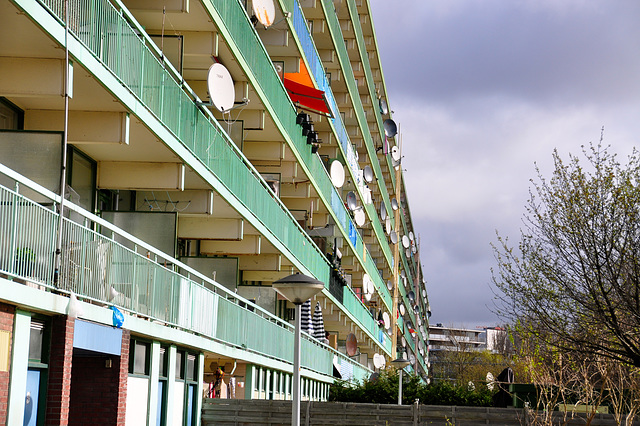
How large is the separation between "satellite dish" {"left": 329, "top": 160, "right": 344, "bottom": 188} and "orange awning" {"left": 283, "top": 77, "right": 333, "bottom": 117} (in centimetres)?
722

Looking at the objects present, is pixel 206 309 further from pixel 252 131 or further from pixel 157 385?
pixel 252 131

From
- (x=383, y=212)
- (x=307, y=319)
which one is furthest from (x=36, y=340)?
(x=383, y=212)

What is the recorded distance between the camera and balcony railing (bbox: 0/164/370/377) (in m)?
11.6

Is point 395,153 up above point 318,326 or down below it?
above

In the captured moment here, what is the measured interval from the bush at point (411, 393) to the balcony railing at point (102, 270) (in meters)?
9.01

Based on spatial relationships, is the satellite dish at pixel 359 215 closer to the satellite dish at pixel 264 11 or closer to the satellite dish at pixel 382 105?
Answer: the satellite dish at pixel 382 105

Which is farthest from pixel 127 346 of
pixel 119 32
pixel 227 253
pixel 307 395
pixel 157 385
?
pixel 307 395

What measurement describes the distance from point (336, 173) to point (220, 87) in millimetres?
19701

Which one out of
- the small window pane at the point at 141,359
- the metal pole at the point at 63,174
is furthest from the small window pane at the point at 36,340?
the small window pane at the point at 141,359

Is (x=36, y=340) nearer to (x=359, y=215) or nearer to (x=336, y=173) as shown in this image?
(x=336, y=173)

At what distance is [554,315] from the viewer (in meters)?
25.1

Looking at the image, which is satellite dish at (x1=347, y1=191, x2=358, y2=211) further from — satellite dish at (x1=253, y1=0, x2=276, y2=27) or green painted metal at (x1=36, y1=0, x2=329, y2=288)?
satellite dish at (x1=253, y1=0, x2=276, y2=27)

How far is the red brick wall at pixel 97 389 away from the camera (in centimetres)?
1573

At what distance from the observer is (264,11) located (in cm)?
2498
